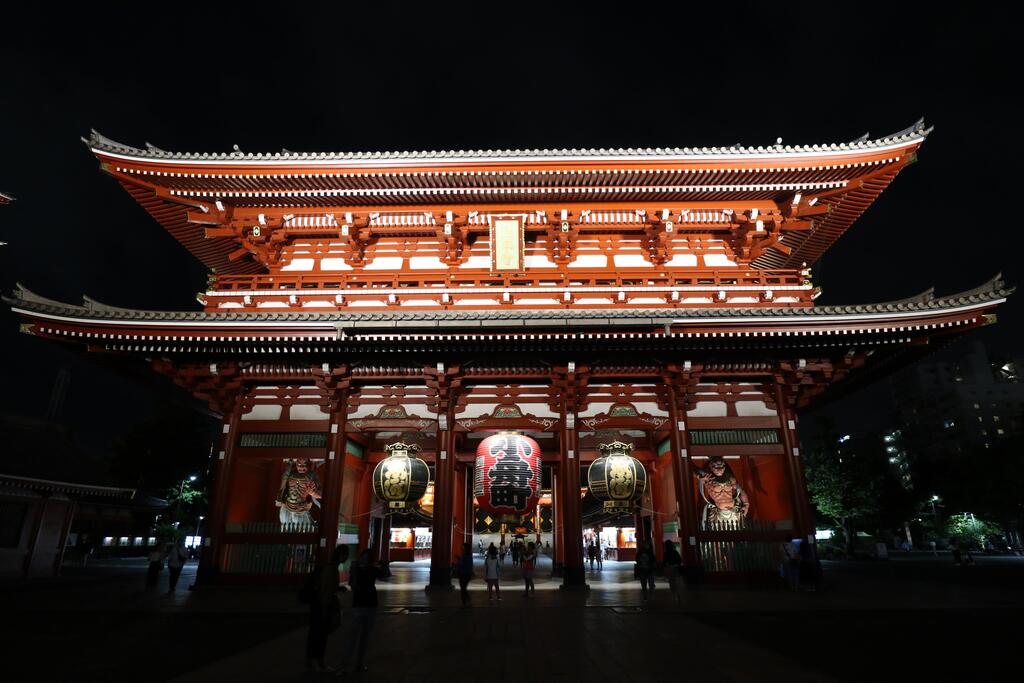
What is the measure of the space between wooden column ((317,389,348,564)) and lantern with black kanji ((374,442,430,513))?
1.28 meters

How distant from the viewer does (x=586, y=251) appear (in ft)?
62.1

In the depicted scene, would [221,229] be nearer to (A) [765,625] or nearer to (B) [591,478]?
(B) [591,478]

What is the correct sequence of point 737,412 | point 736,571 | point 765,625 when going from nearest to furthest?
point 765,625, point 736,571, point 737,412

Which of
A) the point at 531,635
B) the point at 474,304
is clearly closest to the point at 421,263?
the point at 474,304

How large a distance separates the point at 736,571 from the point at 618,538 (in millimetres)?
23909

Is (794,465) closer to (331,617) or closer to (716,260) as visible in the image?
(716,260)

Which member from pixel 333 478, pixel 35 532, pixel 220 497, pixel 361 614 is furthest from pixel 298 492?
pixel 35 532

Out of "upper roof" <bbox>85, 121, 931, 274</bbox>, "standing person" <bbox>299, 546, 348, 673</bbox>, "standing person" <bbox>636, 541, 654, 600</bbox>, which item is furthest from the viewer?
"upper roof" <bbox>85, 121, 931, 274</bbox>

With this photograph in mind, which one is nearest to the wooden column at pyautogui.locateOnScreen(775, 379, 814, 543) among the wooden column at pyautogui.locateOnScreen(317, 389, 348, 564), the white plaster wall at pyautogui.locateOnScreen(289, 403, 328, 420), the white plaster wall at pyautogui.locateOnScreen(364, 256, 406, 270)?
the wooden column at pyautogui.locateOnScreen(317, 389, 348, 564)

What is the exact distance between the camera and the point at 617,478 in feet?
47.6

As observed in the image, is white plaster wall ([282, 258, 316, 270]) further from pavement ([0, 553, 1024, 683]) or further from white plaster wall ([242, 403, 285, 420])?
pavement ([0, 553, 1024, 683])

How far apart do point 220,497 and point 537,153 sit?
14.0 m

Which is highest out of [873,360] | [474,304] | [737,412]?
[474,304]

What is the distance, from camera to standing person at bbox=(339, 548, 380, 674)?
6621mm
